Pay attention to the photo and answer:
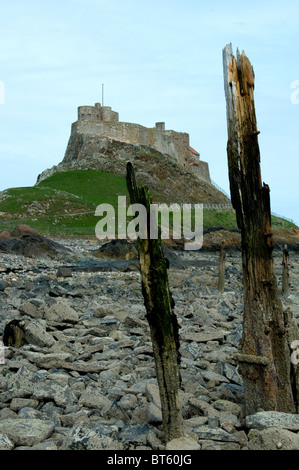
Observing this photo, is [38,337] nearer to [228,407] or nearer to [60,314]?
[60,314]

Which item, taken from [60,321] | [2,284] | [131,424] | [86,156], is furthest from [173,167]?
[131,424]

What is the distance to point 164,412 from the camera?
6.26 metres

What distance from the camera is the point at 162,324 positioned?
6164mm

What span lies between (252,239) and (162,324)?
181 cm

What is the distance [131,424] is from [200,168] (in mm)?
95624

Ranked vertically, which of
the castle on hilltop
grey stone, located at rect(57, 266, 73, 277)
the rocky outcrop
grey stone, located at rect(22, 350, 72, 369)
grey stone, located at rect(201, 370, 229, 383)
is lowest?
grey stone, located at rect(201, 370, 229, 383)

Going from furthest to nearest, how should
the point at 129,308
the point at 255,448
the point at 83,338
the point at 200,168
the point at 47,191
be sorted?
the point at 200,168, the point at 47,191, the point at 129,308, the point at 83,338, the point at 255,448

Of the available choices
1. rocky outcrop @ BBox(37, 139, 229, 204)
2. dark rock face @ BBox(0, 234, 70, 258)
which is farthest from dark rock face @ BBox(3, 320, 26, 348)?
rocky outcrop @ BBox(37, 139, 229, 204)

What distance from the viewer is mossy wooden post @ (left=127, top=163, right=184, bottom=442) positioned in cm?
609

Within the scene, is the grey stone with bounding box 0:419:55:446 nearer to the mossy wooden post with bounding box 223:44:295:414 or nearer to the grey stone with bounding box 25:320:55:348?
the mossy wooden post with bounding box 223:44:295:414

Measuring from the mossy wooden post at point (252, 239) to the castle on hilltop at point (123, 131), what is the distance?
8008 cm

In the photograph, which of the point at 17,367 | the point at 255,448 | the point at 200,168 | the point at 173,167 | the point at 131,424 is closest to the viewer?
the point at 255,448

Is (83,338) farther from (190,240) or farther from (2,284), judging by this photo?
(190,240)

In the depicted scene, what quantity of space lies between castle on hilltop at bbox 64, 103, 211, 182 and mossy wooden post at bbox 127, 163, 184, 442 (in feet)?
266
